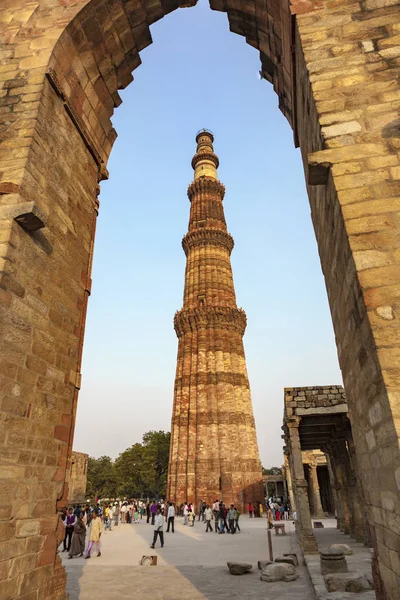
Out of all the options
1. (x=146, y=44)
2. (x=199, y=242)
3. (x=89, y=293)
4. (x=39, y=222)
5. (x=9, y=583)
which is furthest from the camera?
(x=199, y=242)

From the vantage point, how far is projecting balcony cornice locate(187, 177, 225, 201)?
31.8 metres

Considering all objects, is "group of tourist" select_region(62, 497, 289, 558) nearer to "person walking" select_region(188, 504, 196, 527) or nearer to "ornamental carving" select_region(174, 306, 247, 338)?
"person walking" select_region(188, 504, 196, 527)

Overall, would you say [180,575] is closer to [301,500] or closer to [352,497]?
[301,500]

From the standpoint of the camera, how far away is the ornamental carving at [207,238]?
28906mm

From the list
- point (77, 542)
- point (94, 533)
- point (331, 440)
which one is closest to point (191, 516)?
point (331, 440)

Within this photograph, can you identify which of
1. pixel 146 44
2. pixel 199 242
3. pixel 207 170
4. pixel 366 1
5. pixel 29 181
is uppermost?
pixel 207 170

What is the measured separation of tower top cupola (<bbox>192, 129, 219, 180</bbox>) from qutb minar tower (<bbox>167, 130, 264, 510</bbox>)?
370 cm

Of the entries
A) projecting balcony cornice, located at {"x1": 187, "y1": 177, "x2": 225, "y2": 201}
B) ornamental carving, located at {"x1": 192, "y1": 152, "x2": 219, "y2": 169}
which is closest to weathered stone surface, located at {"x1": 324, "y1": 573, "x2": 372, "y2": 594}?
projecting balcony cornice, located at {"x1": 187, "y1": 177, "x2": 225, "y2": 201}

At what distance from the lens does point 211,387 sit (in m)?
23.6

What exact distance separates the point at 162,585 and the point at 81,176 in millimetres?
6649

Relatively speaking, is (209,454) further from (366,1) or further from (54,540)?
(366,1)

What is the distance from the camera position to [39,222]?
397cm

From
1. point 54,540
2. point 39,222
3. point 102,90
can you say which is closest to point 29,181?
point 39,222

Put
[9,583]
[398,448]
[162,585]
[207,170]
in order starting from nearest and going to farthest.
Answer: [398,448] → [9,583] → [162,585] → [207,170]
